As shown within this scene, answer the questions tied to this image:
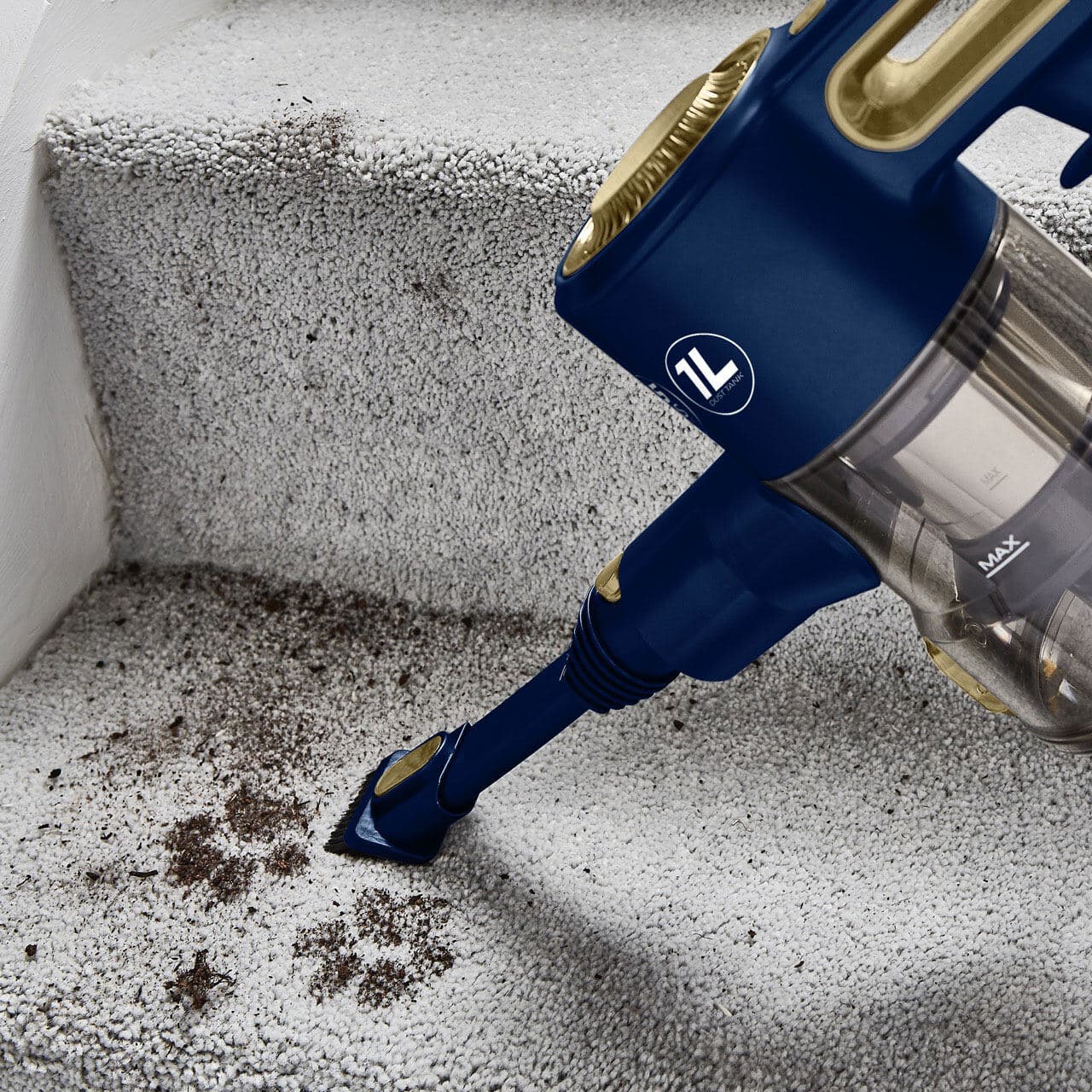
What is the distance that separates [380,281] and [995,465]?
1.43 feet

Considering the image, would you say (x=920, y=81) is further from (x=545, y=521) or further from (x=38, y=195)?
(x=38, y=195)

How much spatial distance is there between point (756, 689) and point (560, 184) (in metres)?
0.37

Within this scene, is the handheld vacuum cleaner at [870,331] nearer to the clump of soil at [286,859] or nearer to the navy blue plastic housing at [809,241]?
the navy blue plastic housing at [809,241]

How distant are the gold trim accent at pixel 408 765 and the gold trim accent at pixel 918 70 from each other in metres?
0.43

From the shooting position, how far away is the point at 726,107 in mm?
327

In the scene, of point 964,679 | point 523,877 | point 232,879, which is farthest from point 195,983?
point 964,679

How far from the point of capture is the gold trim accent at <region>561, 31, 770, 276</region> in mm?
335

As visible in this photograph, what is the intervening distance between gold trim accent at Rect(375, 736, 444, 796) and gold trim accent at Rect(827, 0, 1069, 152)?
0.43 metres

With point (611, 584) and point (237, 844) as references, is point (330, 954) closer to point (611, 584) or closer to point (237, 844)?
point (237, 844)

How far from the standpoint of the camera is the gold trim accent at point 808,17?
1.04ft

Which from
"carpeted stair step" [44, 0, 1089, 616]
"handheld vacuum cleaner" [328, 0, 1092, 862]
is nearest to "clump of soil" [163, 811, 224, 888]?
"carpeted stair step" [44, 0, 1089, 616]

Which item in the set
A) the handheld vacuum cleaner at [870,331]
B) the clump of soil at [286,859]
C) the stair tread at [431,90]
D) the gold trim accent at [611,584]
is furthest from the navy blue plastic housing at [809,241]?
the clump of soil at [286,859]

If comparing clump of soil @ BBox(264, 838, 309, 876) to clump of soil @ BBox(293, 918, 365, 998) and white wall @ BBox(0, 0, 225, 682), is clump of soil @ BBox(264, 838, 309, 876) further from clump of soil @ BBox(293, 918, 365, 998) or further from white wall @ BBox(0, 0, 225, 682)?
white wall @ BBox(0, 0, 225, 682)

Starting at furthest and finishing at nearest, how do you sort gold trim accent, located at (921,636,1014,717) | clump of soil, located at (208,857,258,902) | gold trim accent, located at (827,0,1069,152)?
clump of soil, located at (208,857,258,902) → gold trim accent, located at (921,636,1014,717) → gold trim accent, located at (827,0,1069,152)
